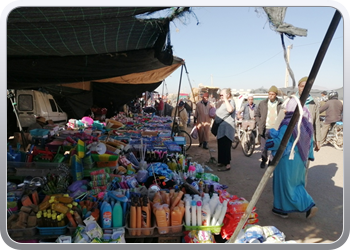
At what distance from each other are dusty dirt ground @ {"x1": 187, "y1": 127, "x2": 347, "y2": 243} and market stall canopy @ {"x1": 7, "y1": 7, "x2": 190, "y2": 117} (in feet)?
8.67

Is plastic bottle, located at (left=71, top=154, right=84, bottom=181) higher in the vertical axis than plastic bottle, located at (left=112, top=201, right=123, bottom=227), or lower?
higher

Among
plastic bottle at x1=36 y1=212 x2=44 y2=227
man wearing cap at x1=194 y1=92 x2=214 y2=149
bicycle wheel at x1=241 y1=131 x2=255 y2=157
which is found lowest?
plastic bottle at x1=36 y1=212 x2=44 y2=227

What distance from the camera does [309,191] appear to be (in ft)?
14.4

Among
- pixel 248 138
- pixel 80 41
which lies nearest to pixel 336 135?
pixel 248 138

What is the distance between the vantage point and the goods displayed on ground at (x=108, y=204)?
232 cm

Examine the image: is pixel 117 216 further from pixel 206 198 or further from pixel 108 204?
pixel 206 198

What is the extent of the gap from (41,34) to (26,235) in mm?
2160

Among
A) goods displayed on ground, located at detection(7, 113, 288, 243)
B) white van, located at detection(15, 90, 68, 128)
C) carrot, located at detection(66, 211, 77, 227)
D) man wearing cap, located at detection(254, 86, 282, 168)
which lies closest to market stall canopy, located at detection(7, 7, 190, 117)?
goods displayed on ground, located at detection(7, 113, 288, 243)

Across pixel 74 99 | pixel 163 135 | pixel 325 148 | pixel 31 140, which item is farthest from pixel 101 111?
pixel 325 148

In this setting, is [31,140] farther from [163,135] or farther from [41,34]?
[163,135]

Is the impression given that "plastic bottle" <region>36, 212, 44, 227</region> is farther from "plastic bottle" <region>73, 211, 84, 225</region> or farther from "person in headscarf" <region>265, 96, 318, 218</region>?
"person in headscarf" <region>265, 96, 318, 218</region>

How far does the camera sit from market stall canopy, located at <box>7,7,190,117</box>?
237cm

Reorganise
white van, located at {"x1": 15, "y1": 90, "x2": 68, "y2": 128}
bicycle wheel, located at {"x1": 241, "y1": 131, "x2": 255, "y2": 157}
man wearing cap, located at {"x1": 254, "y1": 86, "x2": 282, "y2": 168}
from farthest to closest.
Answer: white van, located at {"x1": 15, "y1": 90, "x2": 68, "y2": 128}, bicycle wheel, located at {"x1": 241, "y1": 131, "x2": 255, "y2": 157}, man wearing cap, located at {"x1": 254, "y1": 86, "x2": 282, "y2": 168}

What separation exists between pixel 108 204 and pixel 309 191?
371cm
